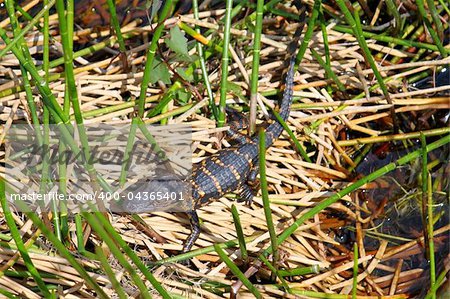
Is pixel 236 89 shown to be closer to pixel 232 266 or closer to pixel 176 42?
pixel 176 42

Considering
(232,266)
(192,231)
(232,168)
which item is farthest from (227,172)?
(232,266)

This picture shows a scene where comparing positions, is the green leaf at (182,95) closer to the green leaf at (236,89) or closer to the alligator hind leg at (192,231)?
the green leaf at (236,89)

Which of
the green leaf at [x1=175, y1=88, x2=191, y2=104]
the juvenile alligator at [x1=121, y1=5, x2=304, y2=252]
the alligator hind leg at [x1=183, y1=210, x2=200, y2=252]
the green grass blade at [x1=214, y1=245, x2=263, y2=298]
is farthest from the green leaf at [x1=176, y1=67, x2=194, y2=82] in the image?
the green grass blade at [x1=214, y1=245, x2=263, y2=298]

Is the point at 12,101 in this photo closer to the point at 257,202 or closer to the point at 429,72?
the point at 257,202

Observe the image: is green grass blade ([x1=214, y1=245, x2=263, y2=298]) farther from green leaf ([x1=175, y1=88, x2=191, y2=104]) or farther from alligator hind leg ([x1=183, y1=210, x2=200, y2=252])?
green leaf ([x1=175, y1=88, x2=191, y2=104])

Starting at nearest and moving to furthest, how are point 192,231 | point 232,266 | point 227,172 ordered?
point 232,266 → point 192,231 → point 227,172

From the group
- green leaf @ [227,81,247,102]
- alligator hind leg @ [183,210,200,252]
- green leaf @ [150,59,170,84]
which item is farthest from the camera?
green leaf @ [227,81,247,102]

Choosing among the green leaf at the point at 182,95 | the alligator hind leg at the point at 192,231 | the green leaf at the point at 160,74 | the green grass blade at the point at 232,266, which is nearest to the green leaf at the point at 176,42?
the green leaf at the point at 160,74
